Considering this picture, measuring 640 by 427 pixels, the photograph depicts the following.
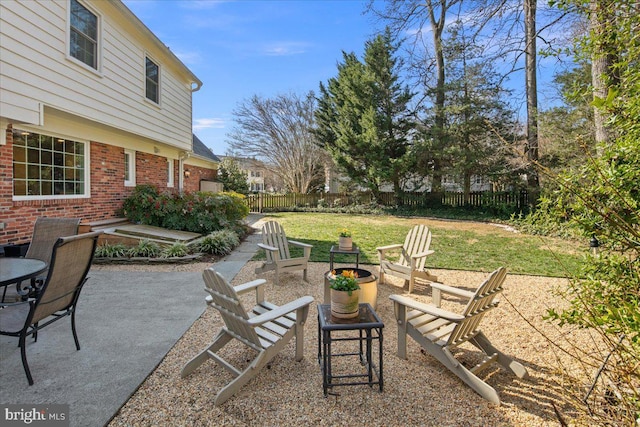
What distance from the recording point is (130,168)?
Result: 8.79 meters

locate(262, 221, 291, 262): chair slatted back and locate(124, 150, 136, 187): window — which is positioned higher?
locate(124, 150, 136, 187): window

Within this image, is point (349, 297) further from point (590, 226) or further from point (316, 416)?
point (590, 226)

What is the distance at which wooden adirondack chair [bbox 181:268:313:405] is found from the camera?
2410 millimetres

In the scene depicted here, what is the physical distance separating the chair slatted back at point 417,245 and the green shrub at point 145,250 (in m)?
4.79

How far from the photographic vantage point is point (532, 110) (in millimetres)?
12750

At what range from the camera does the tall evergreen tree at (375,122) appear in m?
17.7

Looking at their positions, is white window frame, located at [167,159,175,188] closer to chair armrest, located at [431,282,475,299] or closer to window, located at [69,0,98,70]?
window, located at [69,0,98,70]

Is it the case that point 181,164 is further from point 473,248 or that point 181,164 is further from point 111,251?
point 473,248

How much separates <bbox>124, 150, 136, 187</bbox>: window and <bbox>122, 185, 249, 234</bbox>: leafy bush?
39 centimetres

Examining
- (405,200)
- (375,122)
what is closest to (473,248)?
(405,200)

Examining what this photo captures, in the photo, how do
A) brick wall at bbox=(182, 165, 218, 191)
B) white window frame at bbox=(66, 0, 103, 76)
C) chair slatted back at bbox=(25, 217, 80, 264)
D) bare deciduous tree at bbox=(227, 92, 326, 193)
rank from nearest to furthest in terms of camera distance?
chair slatted back at bbox=(25, 217, 80, 264) → white window frame at bbox=(66, 0, 103, 76) → brick wall at bbox=(182, 165, 218, 191) → bare deciduous tree at bbox=(227, 92, 326, 193)

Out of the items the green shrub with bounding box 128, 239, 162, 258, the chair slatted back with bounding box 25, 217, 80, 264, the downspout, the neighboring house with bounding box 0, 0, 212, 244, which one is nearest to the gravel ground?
the chair slatted back with bounding box 25, 217, 80, 264

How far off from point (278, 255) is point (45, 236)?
9.77 feet

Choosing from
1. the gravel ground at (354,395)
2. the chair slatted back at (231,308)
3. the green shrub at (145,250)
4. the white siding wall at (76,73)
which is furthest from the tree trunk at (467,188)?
the chair slatted back at (231,308)
